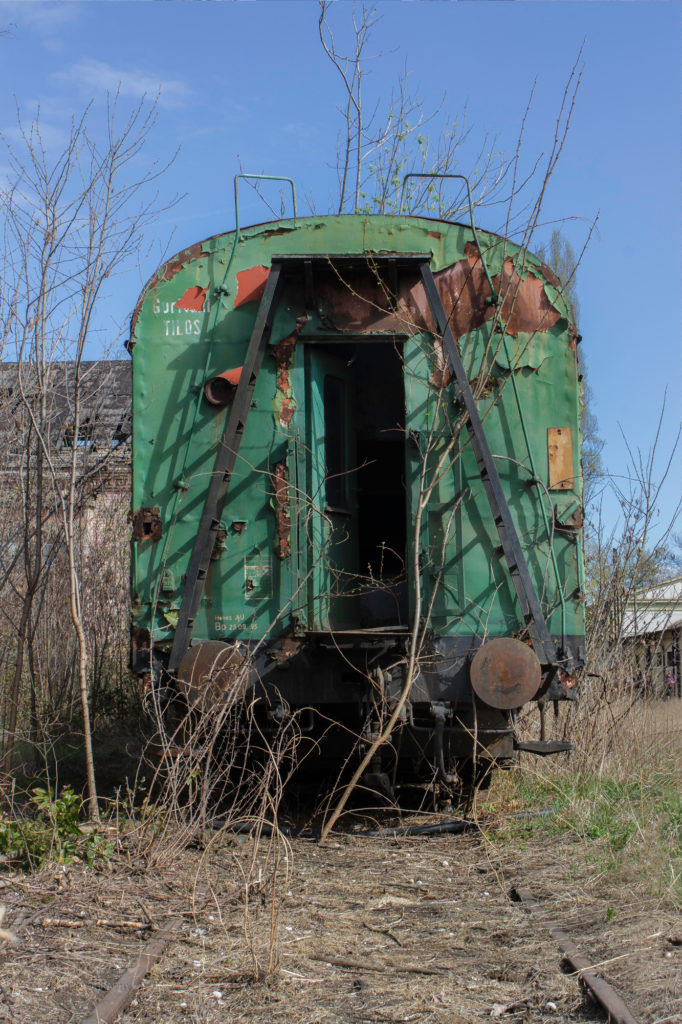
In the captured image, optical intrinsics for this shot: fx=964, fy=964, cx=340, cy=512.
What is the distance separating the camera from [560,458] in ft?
21.6

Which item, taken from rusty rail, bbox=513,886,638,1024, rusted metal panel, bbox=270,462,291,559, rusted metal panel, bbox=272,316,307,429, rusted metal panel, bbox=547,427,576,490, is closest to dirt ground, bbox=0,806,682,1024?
rusty rail, bbox=513,886,638,1024

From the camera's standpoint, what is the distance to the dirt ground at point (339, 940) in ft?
11.6

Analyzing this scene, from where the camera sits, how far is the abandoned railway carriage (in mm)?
6312

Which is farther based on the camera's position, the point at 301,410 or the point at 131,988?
the point at 301,410

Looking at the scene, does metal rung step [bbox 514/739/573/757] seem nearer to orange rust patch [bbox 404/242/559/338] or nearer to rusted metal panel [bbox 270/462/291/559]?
rusted metal panel [bbox 270/462/291/559]

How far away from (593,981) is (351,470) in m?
3.63

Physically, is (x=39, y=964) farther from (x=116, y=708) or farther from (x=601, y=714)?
(x=116, y=708)

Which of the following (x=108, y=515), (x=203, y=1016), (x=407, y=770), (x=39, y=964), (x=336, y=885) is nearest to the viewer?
(x=203, y=1016)

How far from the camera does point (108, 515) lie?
13.2m

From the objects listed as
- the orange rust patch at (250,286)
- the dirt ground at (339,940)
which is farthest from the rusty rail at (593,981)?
the orange rust patch at (250,286)

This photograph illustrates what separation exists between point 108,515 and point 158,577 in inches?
278

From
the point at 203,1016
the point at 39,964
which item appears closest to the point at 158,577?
the point at 39,964

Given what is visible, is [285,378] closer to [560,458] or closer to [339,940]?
[560,458]

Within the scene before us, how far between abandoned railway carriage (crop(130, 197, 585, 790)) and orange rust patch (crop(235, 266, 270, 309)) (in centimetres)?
1
